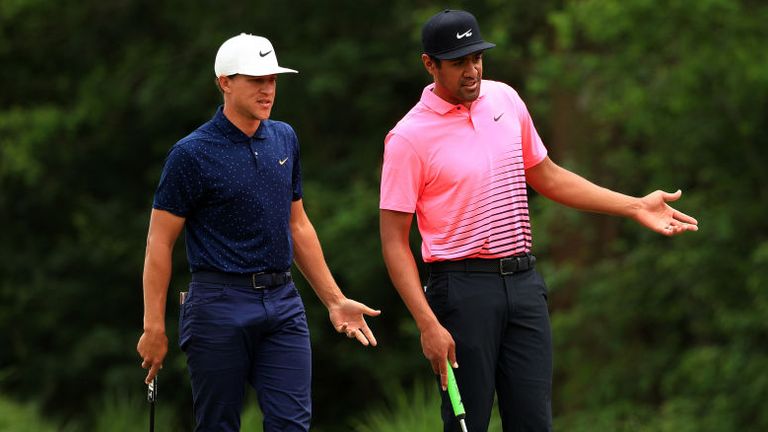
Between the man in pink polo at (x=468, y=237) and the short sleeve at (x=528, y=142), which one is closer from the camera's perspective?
Answer: the man in pink polo at (x=468, y=237)

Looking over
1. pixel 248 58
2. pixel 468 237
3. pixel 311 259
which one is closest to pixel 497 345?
pixel 468 237

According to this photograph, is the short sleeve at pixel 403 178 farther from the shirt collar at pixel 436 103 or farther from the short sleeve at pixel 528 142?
the short sleeve at pixel 528 142

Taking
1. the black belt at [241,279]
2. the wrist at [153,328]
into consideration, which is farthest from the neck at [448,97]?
the wrist at [153,328]

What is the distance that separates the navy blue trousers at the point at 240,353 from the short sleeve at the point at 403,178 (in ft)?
1.84

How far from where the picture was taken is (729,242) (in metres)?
14.7

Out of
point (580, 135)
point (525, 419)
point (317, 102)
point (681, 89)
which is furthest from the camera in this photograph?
point (317, 102)

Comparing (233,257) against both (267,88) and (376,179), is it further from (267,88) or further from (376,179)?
(376,179)

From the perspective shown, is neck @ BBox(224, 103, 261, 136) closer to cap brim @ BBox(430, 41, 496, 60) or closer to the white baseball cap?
the white baseball cap

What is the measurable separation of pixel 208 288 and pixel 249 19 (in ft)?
44.2

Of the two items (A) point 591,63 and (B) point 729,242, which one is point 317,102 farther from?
(B) point 729,242

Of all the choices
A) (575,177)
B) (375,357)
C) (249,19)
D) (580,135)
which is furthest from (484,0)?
(575,177)

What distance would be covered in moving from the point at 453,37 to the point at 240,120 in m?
0.86

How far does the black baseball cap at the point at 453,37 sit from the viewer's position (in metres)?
5.79

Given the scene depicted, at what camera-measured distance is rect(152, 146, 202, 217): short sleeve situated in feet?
19.0
